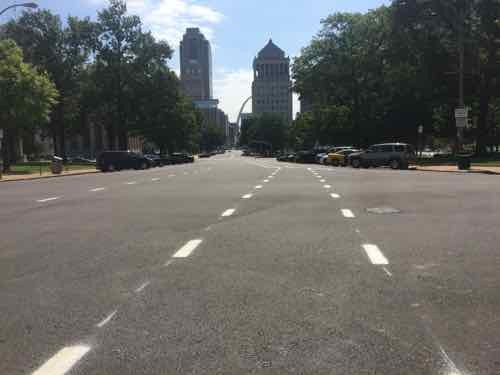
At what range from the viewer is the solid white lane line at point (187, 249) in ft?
27.2

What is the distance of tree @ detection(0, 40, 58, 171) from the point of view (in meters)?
48.4

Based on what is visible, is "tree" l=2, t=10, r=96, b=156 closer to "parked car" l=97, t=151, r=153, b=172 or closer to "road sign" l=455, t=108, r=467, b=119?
"parked car" l=97, t=151, r=153, b=172

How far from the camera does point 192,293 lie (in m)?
6.12

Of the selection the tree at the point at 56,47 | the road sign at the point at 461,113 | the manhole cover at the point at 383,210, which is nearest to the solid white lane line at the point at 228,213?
the manhole cover at the point at 383,210

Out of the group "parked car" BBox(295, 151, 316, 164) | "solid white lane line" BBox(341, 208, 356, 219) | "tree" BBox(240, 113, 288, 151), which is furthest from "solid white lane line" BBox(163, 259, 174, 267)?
"tree" BBox(240, 113, 288, 151)

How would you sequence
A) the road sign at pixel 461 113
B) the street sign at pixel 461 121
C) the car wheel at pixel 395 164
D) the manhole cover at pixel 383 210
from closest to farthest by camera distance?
1. the manhole cover at pixel 383 210
2. the road sign at pixel 461 113
3. the street sign at pixel 461 121
4. the car wheel at pixel 395 164

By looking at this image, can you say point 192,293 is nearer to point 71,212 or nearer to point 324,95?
point 71,212

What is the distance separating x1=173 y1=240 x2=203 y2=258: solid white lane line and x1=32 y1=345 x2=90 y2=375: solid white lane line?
3.78m

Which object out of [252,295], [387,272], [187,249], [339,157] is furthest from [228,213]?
[339,157]

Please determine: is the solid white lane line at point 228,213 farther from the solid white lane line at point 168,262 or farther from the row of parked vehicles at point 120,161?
the row of parked vehicles at point 120,161

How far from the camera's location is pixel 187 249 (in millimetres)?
8766

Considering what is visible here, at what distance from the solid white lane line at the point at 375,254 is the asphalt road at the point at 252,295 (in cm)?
4

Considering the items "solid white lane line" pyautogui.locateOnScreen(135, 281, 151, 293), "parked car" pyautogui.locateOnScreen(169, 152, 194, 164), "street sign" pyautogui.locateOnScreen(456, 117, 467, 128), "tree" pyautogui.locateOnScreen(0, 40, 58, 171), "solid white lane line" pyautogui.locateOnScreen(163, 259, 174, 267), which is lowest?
"parked car" pyautogui.locateOnScreen(169, 152, 194, 164)

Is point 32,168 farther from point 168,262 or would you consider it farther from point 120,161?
point 168,262
